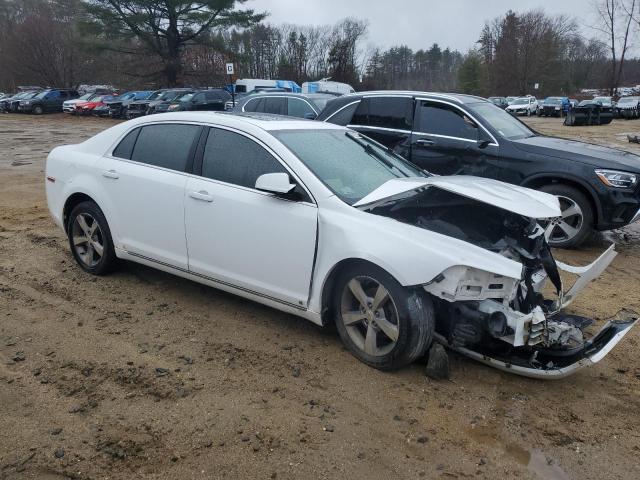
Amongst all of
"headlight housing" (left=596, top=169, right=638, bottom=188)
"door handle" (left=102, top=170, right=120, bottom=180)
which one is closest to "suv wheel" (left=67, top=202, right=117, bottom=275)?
"door handle" (left=102, top=170, right=120, bottom=180)

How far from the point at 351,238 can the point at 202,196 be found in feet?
4.29

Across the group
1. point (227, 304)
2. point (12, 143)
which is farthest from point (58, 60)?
point (227, 304)

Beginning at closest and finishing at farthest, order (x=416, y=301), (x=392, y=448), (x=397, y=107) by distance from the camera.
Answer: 1. (x=392, y=448)
2. (x=416, y=301)
3. (x=397, y=107)

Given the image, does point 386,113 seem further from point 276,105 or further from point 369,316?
point 276,105

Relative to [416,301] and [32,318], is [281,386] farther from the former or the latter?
[32,318]

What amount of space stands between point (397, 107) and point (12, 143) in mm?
16615

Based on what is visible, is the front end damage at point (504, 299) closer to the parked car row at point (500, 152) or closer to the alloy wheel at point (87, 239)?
the parked car row at point (500, 152)

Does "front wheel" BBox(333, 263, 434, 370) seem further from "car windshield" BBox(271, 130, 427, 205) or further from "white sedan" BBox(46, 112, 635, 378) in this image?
"car windshield" BBox(271, 130, 427, 205)

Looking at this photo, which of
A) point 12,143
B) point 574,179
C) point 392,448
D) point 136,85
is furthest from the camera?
point 136,85

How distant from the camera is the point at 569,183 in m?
6.55

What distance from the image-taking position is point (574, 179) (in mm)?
6414

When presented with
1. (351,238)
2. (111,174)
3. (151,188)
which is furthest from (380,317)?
(111,174)

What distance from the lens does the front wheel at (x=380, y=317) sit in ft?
10.9

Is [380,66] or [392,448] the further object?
[380,66]
